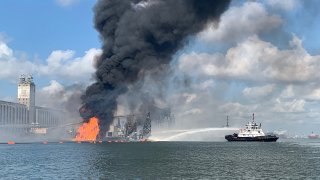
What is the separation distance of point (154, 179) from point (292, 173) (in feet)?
116

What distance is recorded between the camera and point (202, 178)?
92625 millimetres

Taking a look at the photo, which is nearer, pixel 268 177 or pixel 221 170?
pixel 268 177

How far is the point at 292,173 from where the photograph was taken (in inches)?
4102

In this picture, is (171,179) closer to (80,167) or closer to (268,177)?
(268,177)

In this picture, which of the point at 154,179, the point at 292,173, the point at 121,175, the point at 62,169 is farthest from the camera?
the point at 62,169

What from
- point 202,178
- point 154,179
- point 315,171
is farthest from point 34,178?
point 315,171

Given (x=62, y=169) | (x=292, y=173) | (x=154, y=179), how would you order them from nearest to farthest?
(x=154, y=179) < (x=292, y=173) < (x=62, y=169)

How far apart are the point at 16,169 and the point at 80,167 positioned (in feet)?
53.9

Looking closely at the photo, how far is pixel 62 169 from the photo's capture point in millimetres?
111625

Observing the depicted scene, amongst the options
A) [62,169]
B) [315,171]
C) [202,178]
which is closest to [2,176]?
[62,169]

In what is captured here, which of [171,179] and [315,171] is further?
[315,171]

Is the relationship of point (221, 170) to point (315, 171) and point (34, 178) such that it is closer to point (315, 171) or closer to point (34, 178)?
point (315, 171)

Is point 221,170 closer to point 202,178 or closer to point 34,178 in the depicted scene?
point 202,178

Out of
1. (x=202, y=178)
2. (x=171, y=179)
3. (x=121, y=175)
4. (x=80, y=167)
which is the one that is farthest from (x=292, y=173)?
(x=80, y=167)
